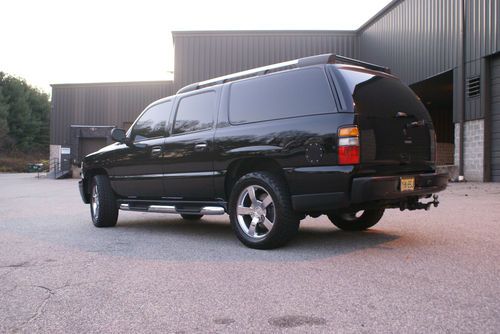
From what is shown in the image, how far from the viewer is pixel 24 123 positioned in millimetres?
70625

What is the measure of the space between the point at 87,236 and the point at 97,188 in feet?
3.66

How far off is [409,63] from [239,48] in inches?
415

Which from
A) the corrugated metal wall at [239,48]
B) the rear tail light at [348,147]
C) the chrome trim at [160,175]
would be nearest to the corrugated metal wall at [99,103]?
the corrugated metal wall at [239,48]

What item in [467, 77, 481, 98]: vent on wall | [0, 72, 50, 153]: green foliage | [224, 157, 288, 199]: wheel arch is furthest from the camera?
[0, 72, 50, 153]: green foliage

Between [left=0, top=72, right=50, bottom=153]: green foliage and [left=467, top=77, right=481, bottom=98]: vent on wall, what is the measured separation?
60121mm

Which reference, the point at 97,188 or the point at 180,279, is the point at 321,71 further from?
the point at 97,188

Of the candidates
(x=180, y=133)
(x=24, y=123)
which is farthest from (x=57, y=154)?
(x=24, y=123)

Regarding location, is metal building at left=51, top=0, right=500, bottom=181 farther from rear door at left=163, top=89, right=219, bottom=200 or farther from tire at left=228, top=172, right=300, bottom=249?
tire at left=228, top=172, right=300, bottom=249

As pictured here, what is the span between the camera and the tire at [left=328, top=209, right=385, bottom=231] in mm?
6164

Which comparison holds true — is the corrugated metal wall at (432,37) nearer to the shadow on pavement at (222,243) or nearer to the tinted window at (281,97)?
the shadow on pavement at (222,243)

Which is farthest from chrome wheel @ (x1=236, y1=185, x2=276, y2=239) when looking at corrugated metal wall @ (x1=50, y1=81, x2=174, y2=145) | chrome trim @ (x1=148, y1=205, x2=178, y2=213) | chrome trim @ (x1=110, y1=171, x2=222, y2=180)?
corrugated metal wall @ (x1=50, y1=81, x2=174, y2=145)

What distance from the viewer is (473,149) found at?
16594 mm

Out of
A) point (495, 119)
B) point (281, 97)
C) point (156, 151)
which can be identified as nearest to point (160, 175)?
point (156, 151)

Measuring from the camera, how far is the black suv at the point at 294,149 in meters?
4.55
